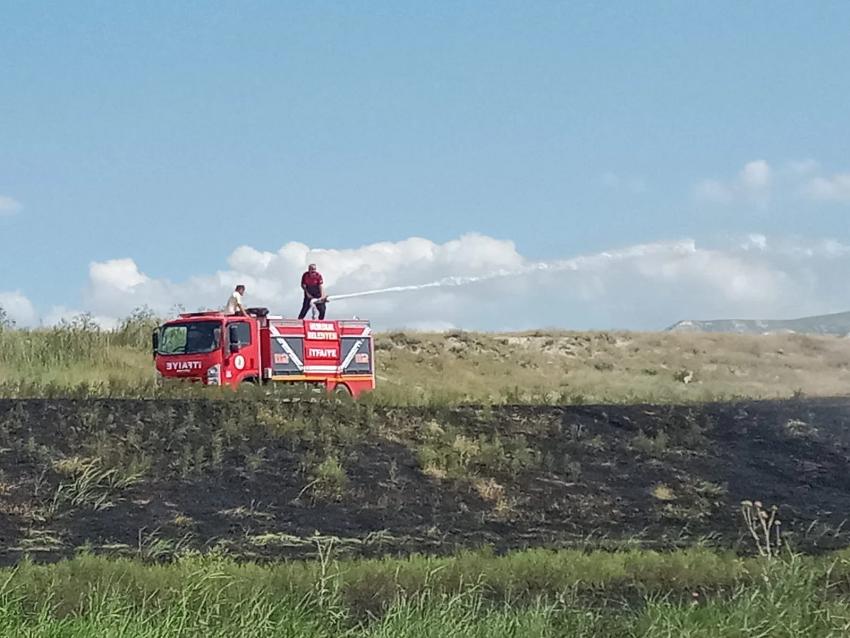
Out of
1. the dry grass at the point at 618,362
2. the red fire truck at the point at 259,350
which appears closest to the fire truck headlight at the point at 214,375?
the red fire truck at the point at 259,350

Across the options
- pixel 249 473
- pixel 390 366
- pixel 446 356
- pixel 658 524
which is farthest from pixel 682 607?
pixel 446 356

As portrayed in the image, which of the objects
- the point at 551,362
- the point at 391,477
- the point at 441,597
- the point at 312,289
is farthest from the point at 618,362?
the point at 441,597

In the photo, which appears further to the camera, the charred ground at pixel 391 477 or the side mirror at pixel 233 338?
the side mirror at pixel 233 338

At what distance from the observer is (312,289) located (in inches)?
1201

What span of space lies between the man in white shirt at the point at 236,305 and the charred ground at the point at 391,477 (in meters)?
6.26

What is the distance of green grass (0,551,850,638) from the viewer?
10.1 m

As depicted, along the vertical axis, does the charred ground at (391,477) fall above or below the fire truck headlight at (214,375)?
below

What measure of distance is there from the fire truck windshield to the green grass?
13.6m

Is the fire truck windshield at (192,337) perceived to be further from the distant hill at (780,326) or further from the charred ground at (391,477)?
the distant hill at (780,326)

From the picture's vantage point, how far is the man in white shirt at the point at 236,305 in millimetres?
27531

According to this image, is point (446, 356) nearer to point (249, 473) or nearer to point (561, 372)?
point (561, 372)

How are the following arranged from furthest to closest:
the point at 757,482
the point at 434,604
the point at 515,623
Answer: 1. the point at 757,482
2. the point at 434,604
3. the point at 515,623

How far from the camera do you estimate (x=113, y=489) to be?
54.9ft

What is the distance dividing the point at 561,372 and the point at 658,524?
31759 mm
